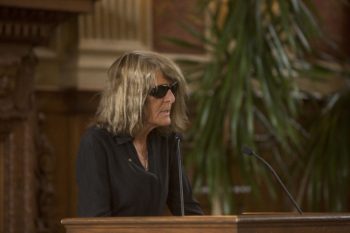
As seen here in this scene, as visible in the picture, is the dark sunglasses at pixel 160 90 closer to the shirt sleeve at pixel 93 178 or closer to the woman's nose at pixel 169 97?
the woman's nose at pixel 169 97

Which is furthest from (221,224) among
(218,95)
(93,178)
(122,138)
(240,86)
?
(218,95)

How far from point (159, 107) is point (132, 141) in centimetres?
17

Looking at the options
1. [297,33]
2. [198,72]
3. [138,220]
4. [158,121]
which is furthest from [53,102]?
[138,220]

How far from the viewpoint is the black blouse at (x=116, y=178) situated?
352 cm

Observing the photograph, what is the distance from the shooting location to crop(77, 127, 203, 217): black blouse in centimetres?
352

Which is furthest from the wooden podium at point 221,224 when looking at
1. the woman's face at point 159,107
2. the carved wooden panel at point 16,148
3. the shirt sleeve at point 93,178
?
the carved wooden panel at point 16,148

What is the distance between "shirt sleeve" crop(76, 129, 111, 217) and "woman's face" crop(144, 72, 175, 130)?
0.67 ft

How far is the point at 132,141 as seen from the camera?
373 cm

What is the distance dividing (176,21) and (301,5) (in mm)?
951

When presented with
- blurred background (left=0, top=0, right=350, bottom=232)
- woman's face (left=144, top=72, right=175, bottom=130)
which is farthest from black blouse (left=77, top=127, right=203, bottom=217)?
blurred background (left=0, top=0, right=350, bottom=232)

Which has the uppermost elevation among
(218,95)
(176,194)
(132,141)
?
(218,95)

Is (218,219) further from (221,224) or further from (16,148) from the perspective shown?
(16,148)

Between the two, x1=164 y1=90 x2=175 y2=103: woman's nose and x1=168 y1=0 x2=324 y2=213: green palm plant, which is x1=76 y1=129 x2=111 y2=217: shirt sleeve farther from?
x1=168 y1=0 x2=324 y2=213: green palm plant

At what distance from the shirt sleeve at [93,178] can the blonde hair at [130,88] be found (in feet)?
0.33
